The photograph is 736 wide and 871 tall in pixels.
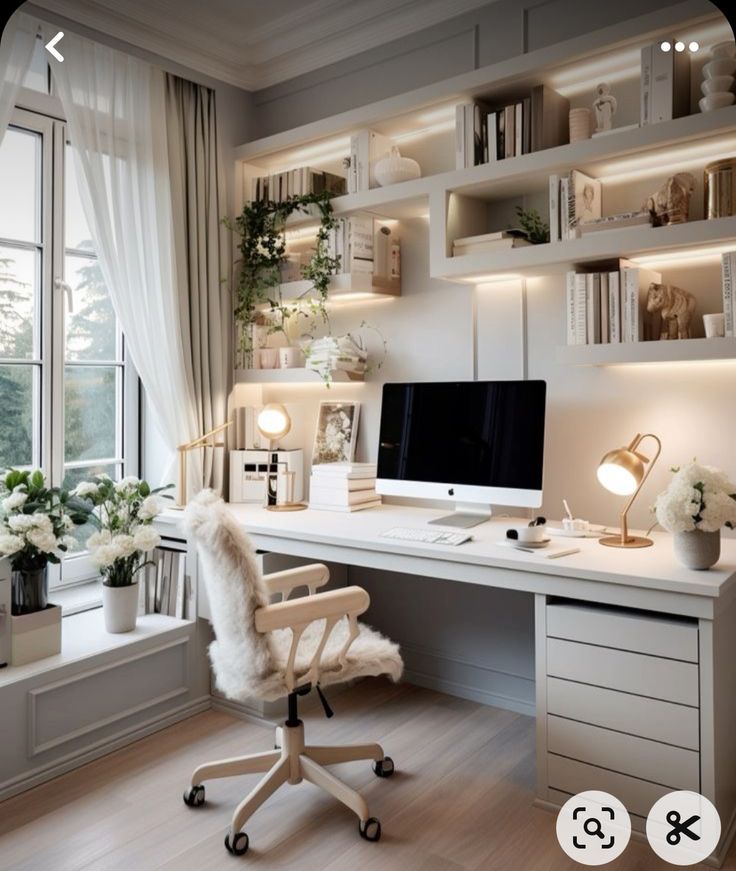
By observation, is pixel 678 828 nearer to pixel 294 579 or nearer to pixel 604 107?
pixel 294 579

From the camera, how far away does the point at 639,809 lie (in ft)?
6.84

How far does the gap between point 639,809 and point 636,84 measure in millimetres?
2269

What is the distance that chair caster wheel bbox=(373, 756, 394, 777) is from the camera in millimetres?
2447

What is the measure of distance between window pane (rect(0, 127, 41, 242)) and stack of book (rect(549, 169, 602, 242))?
6.57ft

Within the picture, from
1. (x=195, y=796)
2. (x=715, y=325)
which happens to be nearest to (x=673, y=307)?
(x=715, y=325)

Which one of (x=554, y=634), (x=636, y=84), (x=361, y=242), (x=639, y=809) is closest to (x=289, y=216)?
(x=361, y=242)

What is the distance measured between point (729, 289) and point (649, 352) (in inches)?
11.1

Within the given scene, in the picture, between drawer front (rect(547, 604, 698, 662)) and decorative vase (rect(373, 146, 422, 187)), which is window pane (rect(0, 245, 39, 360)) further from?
drawer front (rect(547, 604, 698, 662))

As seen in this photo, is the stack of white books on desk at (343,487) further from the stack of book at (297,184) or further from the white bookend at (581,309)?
the stack of book at (297,184)

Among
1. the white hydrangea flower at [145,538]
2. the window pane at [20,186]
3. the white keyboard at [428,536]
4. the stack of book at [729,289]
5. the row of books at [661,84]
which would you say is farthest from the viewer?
the window pane at [20,186]

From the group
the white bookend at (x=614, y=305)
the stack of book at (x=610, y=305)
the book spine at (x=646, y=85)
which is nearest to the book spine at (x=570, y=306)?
the stack of book at (x=610, y=305)

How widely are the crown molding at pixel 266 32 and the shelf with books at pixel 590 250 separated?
1.04 metres

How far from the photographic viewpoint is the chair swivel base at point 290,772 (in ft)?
6.91

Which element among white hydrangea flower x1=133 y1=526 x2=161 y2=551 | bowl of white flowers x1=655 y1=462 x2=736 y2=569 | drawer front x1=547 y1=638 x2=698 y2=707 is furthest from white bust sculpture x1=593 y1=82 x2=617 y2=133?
white hydrangea flower x1=133 y1=526 x2=161 y2=551
